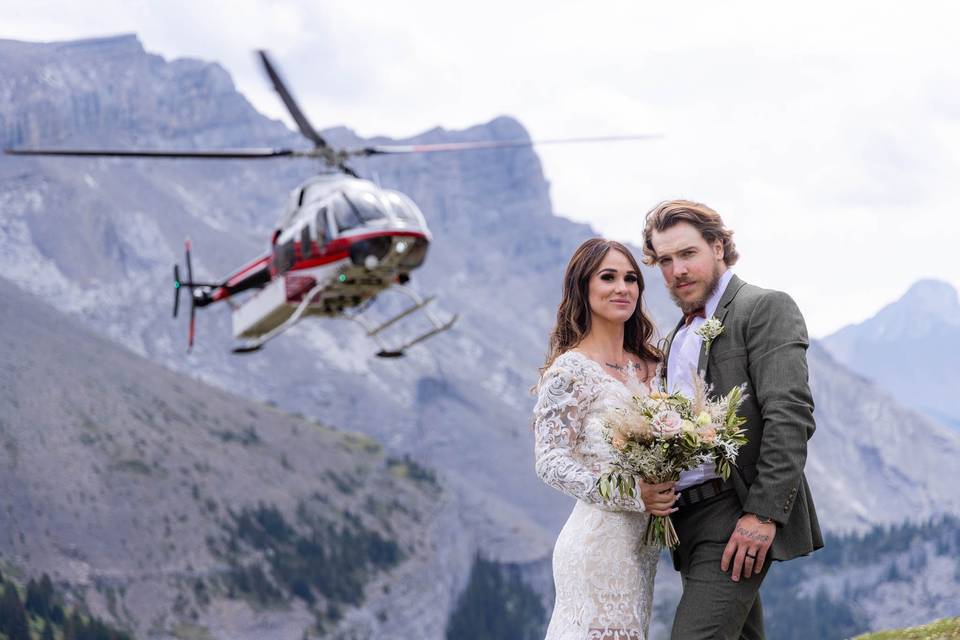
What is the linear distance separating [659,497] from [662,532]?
232 mm

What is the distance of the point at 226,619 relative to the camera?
122312 mm

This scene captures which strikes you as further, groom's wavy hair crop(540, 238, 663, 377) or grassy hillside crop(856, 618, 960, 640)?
grassy hillside crop(856, 618, 960, 640)

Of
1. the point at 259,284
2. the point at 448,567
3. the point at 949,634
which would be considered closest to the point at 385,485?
the point at 448,567

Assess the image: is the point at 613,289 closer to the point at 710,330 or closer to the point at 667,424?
the point at 710,330

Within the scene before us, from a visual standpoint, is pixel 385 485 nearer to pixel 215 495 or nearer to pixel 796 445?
pixel 215 495

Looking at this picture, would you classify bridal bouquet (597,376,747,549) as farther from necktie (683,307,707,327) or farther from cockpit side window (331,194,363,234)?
cockpit side window (331,194,363,234)

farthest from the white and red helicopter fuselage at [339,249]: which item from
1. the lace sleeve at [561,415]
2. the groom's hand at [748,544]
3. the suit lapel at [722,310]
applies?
the groom's hand at [748,544]

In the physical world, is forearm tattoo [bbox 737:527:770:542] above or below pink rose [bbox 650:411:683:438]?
below

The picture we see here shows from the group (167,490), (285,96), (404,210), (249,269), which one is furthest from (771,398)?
(167,490)

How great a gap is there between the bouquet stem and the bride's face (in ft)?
3.70

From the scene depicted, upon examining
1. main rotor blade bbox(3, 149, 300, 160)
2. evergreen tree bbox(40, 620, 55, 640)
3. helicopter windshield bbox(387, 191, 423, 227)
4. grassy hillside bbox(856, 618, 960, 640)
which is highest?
main rotor blade bbox(3, 149, 300, 160)

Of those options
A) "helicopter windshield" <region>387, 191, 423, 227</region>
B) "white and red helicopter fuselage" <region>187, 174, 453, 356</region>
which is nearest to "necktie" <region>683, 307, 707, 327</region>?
"white and red helicopter fuselage" <region>187, 174, 453, 356</region>

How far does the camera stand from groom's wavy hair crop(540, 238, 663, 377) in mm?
6422

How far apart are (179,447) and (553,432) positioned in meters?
150
